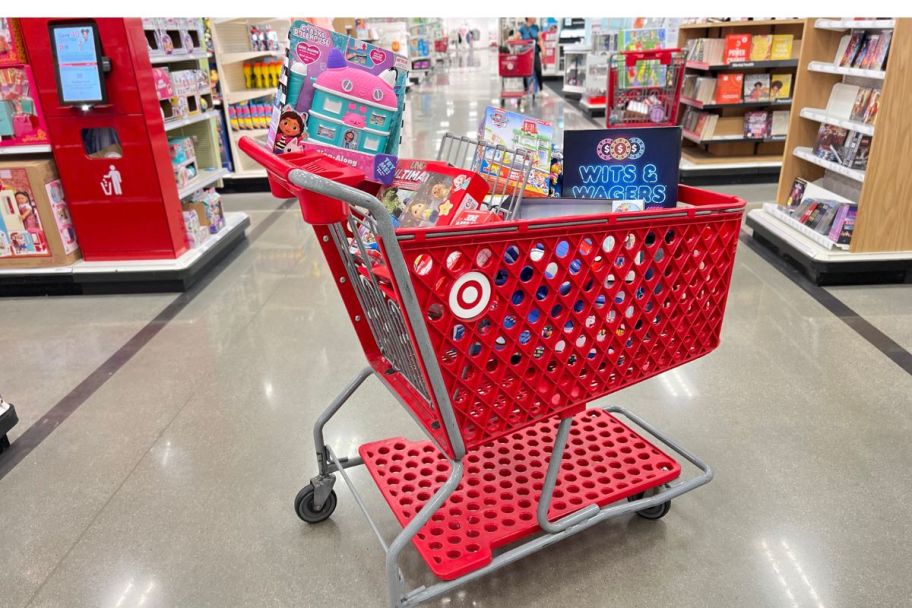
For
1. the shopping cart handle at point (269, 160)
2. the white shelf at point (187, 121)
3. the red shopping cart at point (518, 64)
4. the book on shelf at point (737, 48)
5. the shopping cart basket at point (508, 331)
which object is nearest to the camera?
the shopping cart handle at point (269, 160)

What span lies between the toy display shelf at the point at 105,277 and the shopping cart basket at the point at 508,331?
8.38ft

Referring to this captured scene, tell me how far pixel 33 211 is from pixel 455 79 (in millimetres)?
16308

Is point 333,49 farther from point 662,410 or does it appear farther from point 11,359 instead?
point 11,359

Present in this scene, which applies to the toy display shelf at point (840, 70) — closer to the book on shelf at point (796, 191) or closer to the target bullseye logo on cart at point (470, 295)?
the book on shelf at point (796, 191)

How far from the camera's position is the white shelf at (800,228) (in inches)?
152

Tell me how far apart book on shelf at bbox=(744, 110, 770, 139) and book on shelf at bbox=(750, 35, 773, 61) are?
1.90 feet

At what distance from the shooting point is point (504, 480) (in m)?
2.02

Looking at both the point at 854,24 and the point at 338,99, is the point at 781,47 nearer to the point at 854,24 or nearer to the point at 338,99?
the point at 854,24

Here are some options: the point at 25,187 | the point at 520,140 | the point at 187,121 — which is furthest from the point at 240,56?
the point at 520,140

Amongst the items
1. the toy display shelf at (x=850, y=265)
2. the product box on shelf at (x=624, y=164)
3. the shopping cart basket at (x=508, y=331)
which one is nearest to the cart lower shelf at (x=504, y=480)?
the shopping cart basket at (x=508, y=331)

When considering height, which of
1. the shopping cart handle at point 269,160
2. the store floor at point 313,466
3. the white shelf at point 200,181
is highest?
the shopping cart handle at point 269,160

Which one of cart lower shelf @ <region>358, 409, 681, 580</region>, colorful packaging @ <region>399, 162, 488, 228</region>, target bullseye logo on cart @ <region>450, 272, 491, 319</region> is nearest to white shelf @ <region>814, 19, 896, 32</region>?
cart lower shelf @ <region>358, 409, 681, 580</region>

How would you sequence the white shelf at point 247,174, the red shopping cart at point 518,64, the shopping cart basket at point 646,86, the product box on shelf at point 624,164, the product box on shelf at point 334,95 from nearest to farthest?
the product box on shelf at point 334,95 < the product box on shelf at point 624,164 < the shopping cart basket at point 646,86 < the white shelf at point 247,174 < the red shopping cart at point 518,64
